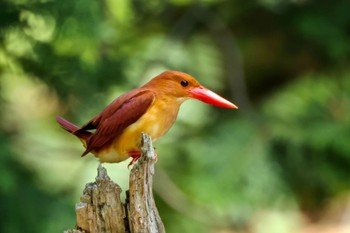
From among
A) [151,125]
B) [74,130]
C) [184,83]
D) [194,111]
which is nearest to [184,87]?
[184,83]

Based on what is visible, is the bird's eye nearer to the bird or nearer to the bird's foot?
the bird

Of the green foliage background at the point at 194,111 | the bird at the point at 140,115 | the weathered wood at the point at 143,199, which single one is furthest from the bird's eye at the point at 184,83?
the green foliage background at the point at 194,111

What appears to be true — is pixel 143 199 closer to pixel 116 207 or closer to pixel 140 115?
pixel 116 207

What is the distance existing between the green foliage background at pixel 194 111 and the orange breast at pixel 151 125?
1567 mm

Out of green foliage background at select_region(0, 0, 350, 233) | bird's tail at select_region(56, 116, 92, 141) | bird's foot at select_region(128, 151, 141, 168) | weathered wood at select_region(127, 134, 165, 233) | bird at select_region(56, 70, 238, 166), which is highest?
green foliage background at select_region(0, 0, 350, 233)

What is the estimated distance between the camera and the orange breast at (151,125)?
6.64 ft

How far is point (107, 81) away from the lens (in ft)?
13.3

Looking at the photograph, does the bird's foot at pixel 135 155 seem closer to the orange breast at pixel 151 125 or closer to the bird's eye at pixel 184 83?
the orange breast at pixel 151 125

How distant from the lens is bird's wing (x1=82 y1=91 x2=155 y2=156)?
202 centimetres

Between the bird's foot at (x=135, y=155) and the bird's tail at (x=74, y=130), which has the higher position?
the bird's tail at (x=74, y=130)

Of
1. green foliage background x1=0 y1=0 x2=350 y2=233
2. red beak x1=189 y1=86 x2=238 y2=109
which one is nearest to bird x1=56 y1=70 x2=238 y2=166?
red beak x1=189 y1=86 x2=238 y2=109

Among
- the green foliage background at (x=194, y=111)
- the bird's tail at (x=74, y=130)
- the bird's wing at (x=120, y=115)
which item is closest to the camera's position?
the bird's wing at (x=120, y=115)

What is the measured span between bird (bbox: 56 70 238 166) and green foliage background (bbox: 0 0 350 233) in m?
1.55

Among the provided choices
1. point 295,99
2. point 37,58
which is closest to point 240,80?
point 295,99
